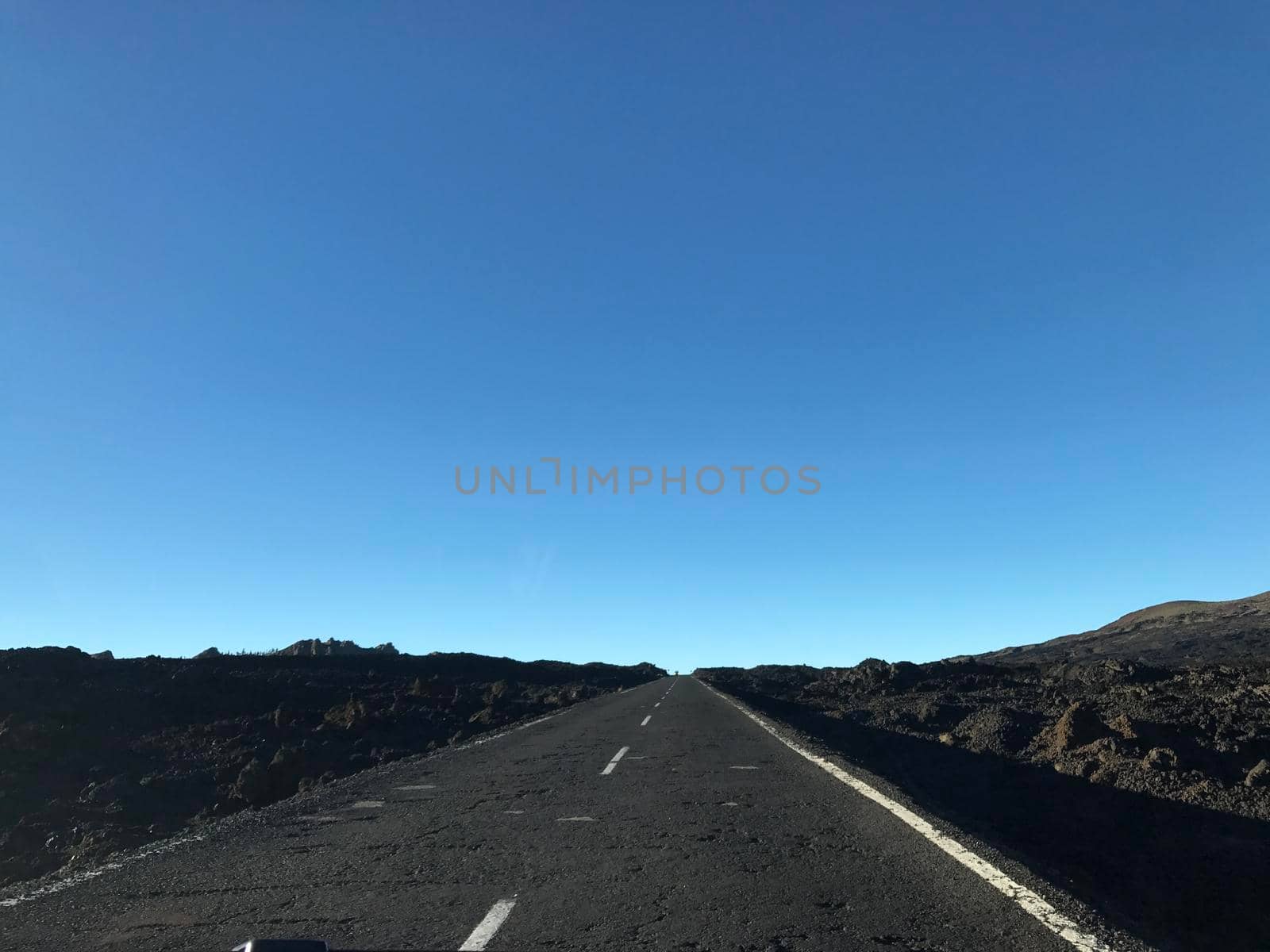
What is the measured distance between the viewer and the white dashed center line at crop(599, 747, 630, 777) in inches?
545

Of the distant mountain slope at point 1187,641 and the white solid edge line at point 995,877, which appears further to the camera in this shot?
the distant mountain slope at point 1187,641

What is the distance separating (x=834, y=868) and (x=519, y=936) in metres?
2.94

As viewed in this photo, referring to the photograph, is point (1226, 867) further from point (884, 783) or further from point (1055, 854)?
point (884, 783)

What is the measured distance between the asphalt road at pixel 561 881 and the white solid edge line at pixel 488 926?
0.02 meters

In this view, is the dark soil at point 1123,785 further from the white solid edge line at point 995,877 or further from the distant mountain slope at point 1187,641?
the distant mountain slope at point 1187,641

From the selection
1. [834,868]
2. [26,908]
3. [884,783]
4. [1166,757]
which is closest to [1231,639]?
[1166,757]

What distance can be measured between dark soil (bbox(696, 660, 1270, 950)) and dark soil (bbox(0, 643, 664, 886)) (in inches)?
431

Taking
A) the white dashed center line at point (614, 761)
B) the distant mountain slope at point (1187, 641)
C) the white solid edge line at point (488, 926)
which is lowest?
the white solid edge line at point (488, 926)

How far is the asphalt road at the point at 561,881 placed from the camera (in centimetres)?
547

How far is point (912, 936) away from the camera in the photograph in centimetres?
529

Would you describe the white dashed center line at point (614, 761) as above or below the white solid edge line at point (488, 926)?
above

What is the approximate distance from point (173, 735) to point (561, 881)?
21.9 metres

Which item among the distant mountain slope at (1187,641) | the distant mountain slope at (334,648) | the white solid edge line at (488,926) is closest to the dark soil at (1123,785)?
the white solid edge line at (488,926)

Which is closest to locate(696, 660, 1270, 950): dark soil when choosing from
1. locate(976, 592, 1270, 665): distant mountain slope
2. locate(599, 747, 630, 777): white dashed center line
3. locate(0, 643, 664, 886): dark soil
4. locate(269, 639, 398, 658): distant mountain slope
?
locate(599, 747, 630, 777): white dashed center line
